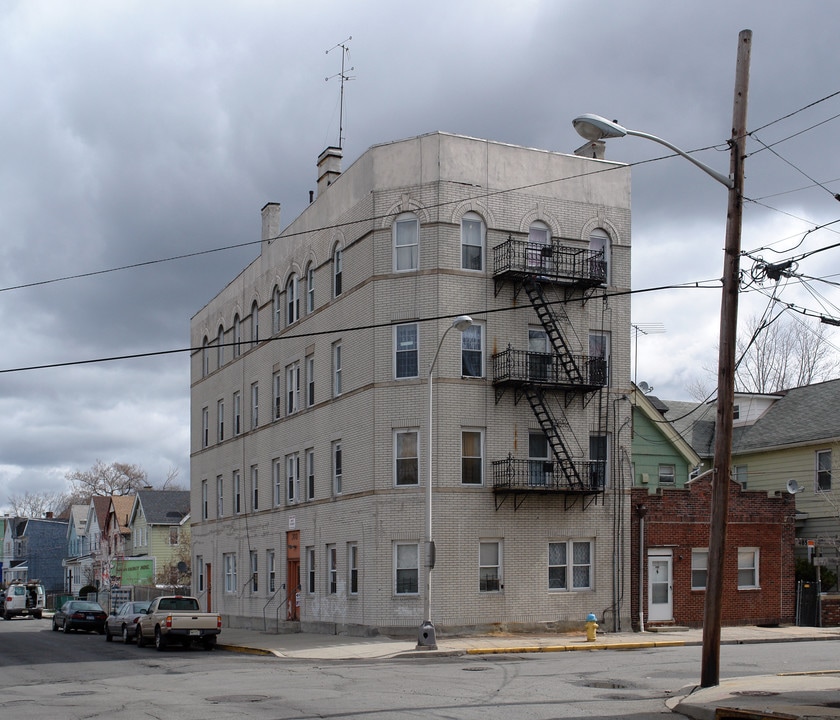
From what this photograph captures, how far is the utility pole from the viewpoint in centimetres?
1653

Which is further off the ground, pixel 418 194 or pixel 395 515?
pixel 418 194

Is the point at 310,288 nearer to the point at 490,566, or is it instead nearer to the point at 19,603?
the point at 490,566

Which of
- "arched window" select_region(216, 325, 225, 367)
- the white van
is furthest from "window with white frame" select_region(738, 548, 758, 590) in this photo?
the white van

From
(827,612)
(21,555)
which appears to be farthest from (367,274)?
(21,555)

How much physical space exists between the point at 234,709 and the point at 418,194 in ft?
61.3

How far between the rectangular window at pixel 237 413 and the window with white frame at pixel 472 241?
1626 centimetres

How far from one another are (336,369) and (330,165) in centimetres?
859

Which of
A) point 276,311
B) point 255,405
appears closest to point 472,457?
point 276,311

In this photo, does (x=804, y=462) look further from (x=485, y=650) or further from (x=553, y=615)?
(x=485, y=650)

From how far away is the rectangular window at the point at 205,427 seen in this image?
160 feet

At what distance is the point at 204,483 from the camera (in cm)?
4928

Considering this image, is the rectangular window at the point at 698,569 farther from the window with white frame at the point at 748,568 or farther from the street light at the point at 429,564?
the street light at the point at 429,564

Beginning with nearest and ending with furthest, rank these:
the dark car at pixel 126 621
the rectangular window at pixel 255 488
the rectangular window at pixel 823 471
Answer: the dark car at pixel 126 621
the rectangular window at pixel 823 471
the rectangular window at pixel 255 488

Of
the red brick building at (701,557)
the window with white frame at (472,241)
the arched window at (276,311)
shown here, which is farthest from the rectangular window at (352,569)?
the arched window at (276,311)
